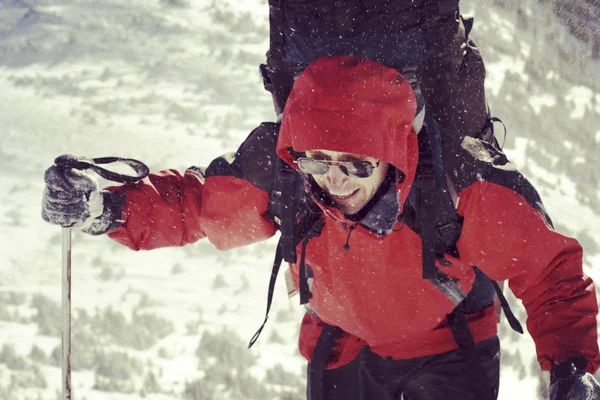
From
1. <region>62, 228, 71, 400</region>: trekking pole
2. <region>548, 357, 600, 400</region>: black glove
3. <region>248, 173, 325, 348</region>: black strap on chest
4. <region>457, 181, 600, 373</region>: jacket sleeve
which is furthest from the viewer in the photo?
<region>62, 228, 71, 400</region>: trekking pole

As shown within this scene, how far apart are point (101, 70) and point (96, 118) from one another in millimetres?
1713

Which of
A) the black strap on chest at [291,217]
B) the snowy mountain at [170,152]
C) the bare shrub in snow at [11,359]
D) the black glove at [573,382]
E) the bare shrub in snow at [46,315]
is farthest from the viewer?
the bare shrub in snow at [46,315]

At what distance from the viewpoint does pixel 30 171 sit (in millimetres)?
8164

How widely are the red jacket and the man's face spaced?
63 millimetres

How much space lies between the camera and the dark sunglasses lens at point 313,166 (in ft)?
8.64

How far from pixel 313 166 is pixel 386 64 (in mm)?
512

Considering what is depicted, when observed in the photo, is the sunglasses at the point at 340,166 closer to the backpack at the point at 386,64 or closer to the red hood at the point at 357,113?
the red hood at the point at 357,113

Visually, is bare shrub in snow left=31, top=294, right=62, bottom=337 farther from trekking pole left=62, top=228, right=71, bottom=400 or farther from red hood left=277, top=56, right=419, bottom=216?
red hood left=277, top=56, right=419, bottom=216

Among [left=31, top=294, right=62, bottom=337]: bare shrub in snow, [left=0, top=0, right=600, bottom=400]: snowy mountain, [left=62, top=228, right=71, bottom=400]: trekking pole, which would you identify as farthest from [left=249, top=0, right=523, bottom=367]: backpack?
[left=31, top=294, right=62, bottom=337]: bare shrub in snow

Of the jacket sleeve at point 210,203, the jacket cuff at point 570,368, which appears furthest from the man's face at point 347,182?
the jacket cuff at point 570,368

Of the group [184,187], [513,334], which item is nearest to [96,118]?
[513,334]

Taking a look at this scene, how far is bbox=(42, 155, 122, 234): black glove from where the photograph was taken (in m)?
3.00

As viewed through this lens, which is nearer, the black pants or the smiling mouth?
the smiling mouth

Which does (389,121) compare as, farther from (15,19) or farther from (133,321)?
(15,19)
